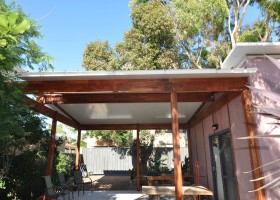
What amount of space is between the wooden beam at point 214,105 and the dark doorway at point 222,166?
713 mm

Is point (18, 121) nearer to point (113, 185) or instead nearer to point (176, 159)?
point (176, 159)

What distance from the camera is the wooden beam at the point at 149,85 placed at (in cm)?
502

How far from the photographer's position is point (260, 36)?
14.3 metres

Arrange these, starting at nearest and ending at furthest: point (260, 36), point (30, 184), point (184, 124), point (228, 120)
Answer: point (228, 120) → point (30, 184) → point (184, 124) → point (260, 36)

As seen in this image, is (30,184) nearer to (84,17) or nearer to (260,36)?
(84,17)

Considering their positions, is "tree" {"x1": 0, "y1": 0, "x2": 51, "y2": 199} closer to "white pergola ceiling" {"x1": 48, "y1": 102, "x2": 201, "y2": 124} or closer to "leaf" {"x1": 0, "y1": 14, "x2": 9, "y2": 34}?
"leaf" {"x1": 0, "y1": 14, "x2": 9, "y2": 34}

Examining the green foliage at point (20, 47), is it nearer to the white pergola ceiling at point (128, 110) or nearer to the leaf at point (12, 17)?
the leaf at point (12, 17)

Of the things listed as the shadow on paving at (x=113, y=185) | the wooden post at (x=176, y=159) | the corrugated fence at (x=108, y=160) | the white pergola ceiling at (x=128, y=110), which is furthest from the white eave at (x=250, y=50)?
the corrugated fence at (x=108, y=160)

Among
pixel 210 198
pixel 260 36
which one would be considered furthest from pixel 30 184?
pixel 260 36

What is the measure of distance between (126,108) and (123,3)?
32.9 feet

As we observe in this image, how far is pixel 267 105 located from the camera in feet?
15.8

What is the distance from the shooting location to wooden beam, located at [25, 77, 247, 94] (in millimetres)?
5023

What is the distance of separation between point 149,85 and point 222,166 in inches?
135

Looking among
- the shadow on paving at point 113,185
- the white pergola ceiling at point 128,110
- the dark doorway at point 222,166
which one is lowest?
the shadow on paving at point 113,185
